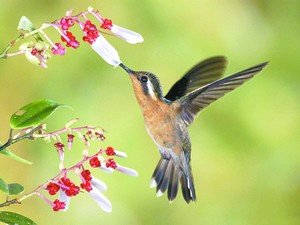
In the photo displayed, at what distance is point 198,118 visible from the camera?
11.2ft

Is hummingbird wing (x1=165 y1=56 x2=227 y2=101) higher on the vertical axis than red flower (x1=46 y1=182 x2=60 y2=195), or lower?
lower

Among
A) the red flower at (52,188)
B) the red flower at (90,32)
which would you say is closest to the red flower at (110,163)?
Answer: the red flower at (52,188)

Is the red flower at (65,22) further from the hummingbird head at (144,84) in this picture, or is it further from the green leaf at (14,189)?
the hummingbird head at (144,84)

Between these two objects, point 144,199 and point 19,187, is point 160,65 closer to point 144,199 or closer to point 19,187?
point 144,199

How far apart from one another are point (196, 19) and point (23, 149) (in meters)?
1.13

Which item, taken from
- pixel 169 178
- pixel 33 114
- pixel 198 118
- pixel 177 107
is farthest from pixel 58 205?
pixel 198 118

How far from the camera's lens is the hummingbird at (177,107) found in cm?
173

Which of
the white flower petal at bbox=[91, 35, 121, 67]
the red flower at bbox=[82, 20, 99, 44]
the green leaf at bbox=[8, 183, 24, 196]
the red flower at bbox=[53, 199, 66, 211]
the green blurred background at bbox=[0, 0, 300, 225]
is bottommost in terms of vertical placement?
Result: the green blurred background at bbox=[0, 0, 300, 225]

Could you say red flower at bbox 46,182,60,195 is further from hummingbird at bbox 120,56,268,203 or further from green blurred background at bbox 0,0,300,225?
green blurred background at bbox 0,0,300,225

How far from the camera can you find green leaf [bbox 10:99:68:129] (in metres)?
1.32

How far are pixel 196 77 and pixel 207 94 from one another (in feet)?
0.53

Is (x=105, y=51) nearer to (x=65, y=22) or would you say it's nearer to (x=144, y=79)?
(x=65, y=22)

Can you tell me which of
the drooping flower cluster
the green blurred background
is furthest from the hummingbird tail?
the green blurred background

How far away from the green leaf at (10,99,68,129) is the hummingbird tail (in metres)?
0.71
